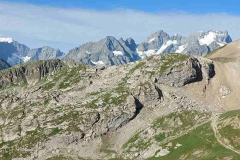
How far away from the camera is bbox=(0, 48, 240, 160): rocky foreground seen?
489ft

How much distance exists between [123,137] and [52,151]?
3696cm

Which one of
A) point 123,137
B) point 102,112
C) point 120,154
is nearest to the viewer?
point 120,154

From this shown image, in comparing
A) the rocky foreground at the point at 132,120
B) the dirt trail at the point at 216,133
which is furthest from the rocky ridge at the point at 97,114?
the dirt trail at the point at 216,133

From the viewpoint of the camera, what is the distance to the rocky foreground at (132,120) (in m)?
149

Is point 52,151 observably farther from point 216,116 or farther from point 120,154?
point 216,116

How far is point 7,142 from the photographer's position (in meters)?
170

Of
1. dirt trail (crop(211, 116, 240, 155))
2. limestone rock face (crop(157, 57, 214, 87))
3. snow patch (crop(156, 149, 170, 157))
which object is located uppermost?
limestone rock face (crop(157, 57, 214, 87))

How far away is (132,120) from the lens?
173 metres

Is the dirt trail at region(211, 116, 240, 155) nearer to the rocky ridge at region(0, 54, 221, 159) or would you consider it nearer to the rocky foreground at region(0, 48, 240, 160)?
the rocky foreground at region(0, 48, 240, 160)

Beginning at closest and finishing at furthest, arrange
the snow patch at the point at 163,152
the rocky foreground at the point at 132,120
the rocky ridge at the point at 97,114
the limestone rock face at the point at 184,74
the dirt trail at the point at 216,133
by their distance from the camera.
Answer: the dirt trail at the point at 216,133 → the snow patch at the point at 163,152 → the rocky foreground at the point at 132,120 → the rocky ridge at the point at 97,114 → the limestone rock face at the point at 184,74

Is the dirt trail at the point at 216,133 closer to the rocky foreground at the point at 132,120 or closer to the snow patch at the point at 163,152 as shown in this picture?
the rocky foreground at the point at 132,120

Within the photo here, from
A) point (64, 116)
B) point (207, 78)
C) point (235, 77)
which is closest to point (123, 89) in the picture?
point (64, 116)

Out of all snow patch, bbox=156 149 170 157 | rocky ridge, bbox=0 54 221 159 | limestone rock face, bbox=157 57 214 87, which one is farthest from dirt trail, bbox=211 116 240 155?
limestone rock face, bbox=157 57 214 87

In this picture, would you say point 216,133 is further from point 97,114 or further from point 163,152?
point 97,114
